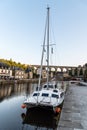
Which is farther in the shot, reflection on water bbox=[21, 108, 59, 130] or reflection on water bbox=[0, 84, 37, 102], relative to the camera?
reflection on water bbox=[0, 84, 37, 102]

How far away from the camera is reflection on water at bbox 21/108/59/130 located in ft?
61.2

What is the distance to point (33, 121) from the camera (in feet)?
65.0

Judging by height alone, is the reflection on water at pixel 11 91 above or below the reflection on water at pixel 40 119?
above

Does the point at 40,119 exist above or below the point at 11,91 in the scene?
below

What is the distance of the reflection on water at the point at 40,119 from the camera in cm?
1865

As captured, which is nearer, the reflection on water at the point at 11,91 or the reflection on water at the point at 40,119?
the reflection on water at the point at 40,119

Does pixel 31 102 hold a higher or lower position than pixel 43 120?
higher

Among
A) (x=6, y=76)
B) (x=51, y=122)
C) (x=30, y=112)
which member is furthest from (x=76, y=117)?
(x=6, y=76)

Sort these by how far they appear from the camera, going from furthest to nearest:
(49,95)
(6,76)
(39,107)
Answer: (6,76), (49,95), (39,107)

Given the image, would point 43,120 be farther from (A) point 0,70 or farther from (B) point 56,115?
(A) point 0,70

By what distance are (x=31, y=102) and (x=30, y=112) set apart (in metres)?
1.11

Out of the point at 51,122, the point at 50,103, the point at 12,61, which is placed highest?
the point at 12,61

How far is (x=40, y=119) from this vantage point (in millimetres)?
20672

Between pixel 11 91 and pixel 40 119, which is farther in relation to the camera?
pixel 11 91
